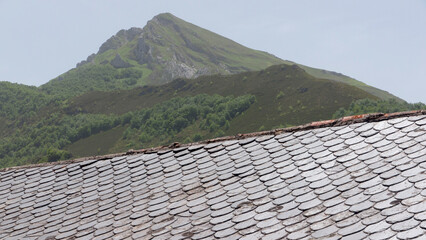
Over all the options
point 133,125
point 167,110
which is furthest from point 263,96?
point 133,125

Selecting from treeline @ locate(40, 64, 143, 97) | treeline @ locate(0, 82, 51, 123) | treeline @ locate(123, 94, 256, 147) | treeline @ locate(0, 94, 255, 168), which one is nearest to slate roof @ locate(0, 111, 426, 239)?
treeline @ locate(0, 94, 255, 168)

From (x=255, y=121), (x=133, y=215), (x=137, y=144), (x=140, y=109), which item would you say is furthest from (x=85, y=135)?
(x=133, y=215)

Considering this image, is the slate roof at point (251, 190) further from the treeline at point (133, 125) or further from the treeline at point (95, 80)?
the treeline at point (95, 80)

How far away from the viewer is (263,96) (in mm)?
94438

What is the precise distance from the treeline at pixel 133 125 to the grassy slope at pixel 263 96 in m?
3.73

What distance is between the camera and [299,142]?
657 centimetres

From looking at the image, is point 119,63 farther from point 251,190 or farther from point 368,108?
point 251,190

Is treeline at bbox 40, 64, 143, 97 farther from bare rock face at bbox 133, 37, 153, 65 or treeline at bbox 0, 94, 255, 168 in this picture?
treeline at bbox 0, 94, 255, 168

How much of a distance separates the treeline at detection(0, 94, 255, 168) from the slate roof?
73.6 metres

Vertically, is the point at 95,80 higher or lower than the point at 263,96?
higher

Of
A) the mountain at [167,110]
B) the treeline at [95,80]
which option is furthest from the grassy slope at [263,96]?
the treeline at [95,80]

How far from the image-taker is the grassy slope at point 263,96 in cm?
→ 7775

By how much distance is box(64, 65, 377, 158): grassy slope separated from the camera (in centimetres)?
7775

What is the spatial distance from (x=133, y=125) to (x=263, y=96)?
87.7 ft
